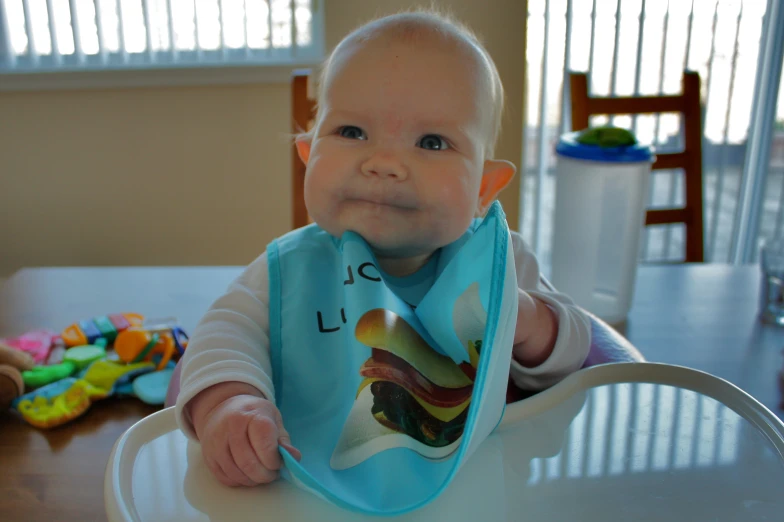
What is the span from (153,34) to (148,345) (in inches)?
66.1

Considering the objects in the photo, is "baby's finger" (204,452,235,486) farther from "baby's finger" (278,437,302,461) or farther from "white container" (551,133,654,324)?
"white container" (551,133,654,324)

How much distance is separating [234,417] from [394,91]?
0.31 metres

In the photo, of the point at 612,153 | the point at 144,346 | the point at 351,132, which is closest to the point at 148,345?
the point at 144,346

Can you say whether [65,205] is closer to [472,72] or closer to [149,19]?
[149,19]

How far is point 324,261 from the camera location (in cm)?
70

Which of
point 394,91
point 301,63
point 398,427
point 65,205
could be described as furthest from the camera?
point 65,205

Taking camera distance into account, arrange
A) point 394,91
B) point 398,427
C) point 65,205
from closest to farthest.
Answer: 1. point 398,427
2. point 394,91
3. point 65,205

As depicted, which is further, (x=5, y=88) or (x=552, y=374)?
(x=5, y=88)

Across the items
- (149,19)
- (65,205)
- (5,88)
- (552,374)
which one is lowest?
(65,205)

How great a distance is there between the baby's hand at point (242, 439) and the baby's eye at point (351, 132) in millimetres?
256

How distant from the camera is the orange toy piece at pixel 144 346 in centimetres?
81

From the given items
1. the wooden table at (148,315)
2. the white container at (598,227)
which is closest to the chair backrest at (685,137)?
the wooden table at (148,315)

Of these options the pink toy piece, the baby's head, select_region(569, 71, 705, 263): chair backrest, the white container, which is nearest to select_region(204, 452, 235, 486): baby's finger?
the baby's head

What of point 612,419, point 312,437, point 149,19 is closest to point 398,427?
point 312,437
